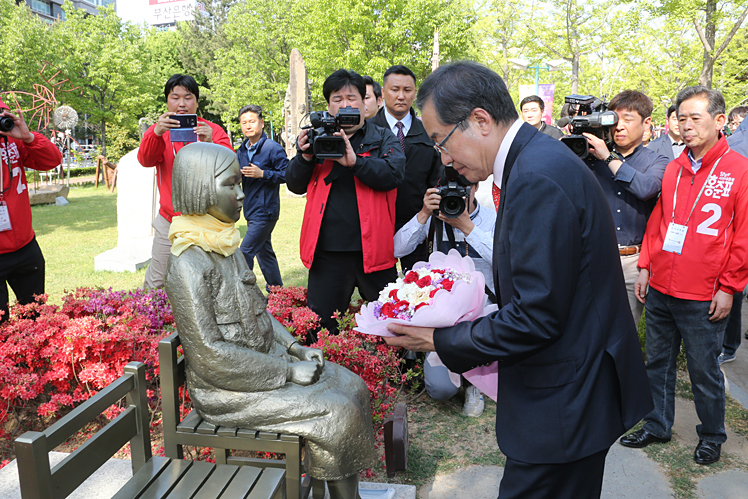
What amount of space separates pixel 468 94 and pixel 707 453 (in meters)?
3.25

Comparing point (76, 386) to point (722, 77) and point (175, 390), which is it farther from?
point (722, 77)

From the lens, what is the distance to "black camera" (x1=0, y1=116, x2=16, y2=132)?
370cm

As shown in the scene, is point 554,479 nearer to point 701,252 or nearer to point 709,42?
point 701,252

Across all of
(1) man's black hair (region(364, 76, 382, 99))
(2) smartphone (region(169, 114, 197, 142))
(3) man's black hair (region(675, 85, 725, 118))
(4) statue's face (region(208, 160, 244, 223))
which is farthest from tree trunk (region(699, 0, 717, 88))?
(4) statue's face (region(208, 160, 244, 223))

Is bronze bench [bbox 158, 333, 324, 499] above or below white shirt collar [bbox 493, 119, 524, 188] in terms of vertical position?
below

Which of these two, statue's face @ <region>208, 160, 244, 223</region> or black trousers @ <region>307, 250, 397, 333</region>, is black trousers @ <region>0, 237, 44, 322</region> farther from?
statue's face @ <region>208, 160, 244, 223</region>

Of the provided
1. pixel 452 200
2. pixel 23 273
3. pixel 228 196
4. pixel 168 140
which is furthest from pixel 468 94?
pixel 23 273

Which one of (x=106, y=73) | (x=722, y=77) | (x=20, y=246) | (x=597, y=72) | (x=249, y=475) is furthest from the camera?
(x=597, y=72)

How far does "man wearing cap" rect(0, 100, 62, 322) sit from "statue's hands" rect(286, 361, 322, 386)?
267cm

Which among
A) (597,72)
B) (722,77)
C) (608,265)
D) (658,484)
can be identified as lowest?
(658,484)

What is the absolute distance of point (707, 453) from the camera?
3547mm

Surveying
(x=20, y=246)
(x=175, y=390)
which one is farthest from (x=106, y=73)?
(x=175, y=390)

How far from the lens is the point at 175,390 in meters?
2.44

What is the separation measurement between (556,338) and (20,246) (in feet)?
12.8
